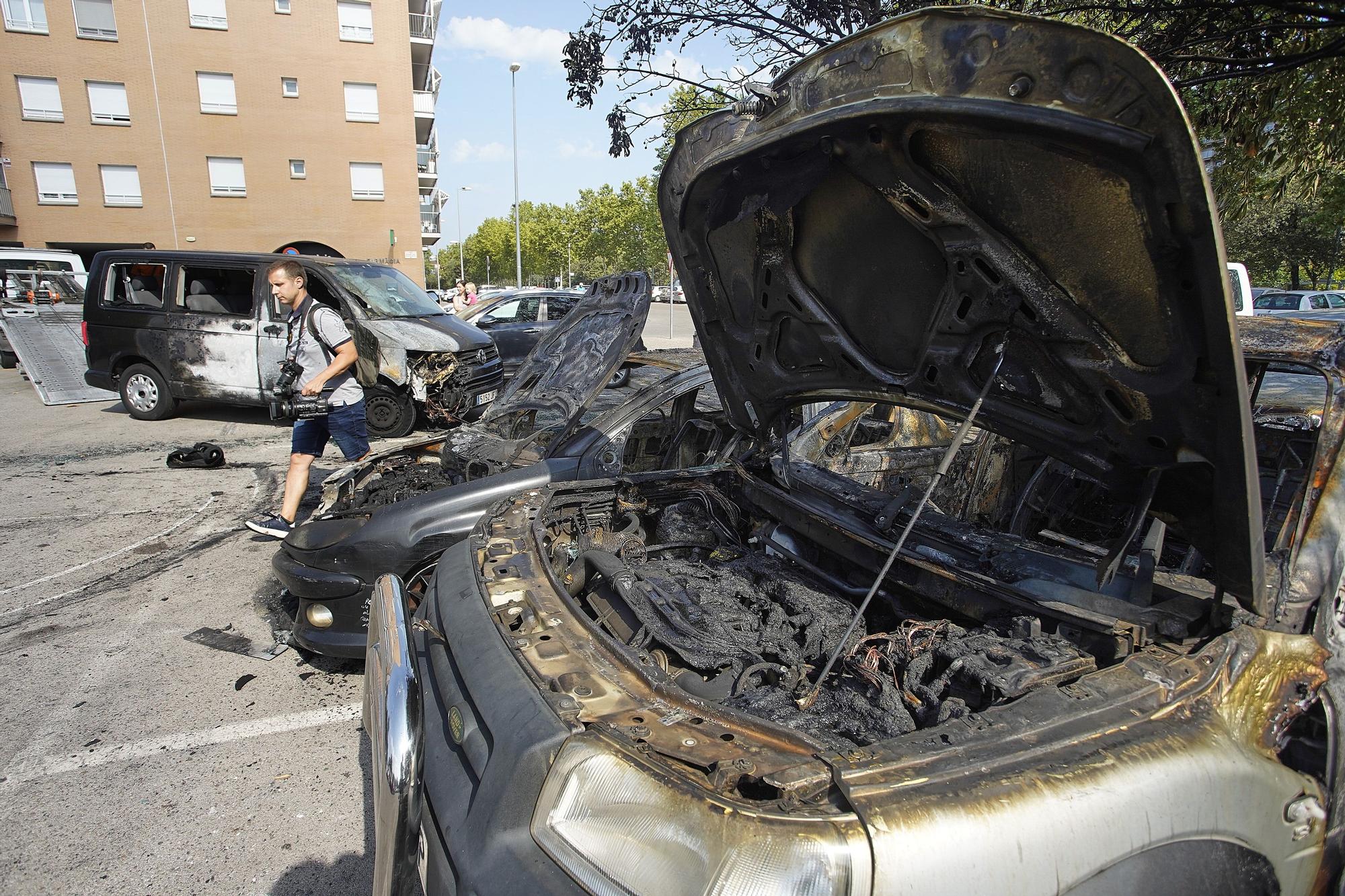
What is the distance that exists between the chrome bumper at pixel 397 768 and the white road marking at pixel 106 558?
4.33 meters

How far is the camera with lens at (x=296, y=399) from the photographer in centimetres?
500

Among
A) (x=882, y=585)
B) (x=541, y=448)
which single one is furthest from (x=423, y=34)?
(x=882, y=585)

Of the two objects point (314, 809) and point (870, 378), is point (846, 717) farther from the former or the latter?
point (314, 809)

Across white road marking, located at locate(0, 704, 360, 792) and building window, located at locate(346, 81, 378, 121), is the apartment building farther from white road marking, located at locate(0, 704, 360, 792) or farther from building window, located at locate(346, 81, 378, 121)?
white road marking, located at locate(0, 704, 360, 792)

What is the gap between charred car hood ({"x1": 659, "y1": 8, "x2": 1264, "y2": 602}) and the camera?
1295mm

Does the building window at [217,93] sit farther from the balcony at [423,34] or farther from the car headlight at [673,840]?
the car headlight at [673,840]

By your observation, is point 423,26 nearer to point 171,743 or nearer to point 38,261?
point 38,261

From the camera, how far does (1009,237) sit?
5.51 feet

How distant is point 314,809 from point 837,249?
9.09ft

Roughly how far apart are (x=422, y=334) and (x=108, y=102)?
85.9 ft

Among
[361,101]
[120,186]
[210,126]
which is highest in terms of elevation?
[361,101]

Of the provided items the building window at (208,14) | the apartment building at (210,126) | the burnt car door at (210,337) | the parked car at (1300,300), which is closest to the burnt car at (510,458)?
the burnt car door at (210,337)

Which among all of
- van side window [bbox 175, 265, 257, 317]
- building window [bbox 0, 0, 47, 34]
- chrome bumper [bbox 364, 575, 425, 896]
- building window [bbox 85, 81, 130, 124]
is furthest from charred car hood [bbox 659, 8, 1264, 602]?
building window [bbox 0, 0, 47, 34]

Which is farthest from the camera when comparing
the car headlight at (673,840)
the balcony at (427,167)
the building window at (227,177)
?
the balcony at (427,167)
